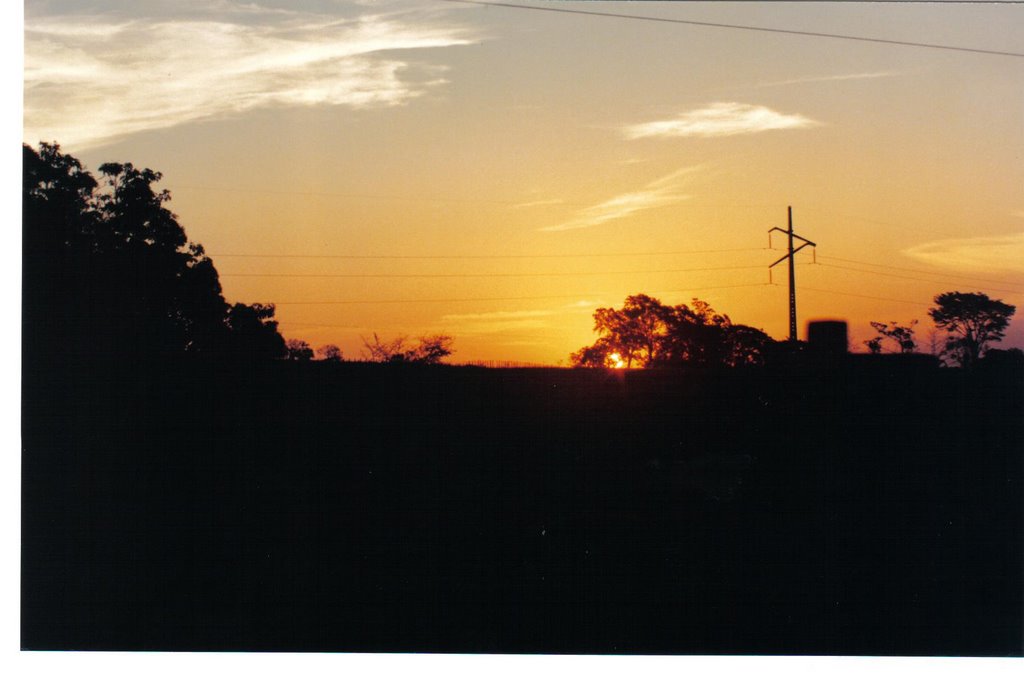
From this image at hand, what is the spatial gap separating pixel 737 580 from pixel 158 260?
60.5 ft

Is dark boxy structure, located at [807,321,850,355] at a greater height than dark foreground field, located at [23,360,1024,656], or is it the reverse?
dark boxy structure, located at [807,321,850,355]

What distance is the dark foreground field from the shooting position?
9.67 meters

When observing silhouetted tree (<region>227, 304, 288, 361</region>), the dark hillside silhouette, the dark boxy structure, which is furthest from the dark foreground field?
silhouetted tree (<region>227, 304, 288, 361</region>)

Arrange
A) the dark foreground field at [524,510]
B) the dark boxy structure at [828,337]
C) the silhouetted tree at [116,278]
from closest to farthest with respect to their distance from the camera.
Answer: the dark foreground field at [524,510]
the silhouetted tree at [116,278]
the dark boxy structure at [828,337]

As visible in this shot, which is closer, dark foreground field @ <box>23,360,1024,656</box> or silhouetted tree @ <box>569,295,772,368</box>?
dark foreground field @ <box>23,360,1024,656</box>

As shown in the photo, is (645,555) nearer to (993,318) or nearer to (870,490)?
(870,490)

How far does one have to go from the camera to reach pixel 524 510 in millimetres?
14648

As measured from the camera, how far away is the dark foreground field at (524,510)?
31.7ft

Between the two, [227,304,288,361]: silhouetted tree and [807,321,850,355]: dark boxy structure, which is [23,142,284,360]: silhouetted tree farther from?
[807,321,850,355]: dark boxy structure

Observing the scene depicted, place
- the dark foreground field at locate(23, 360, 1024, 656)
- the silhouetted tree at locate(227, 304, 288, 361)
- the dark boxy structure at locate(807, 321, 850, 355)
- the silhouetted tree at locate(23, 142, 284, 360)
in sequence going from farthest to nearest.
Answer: the silhouetted tree at locate(227, 304, 288, 361)
the dark boxy structure at locate(807, 321, 850, 355)
the silhouetted tree at locate(23, 142, 284, 360)
the dark foreground field at locate(23, 360, 1024, 656)

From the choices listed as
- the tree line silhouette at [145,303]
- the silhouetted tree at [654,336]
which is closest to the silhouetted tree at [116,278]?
the tree line silhouette at [145,303]

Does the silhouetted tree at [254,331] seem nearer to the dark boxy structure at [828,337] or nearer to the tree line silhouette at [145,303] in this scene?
the tree line silhouette at [145,303]

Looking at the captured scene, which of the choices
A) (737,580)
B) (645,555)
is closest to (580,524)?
(645,555)

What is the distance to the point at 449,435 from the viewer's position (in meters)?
16.3
